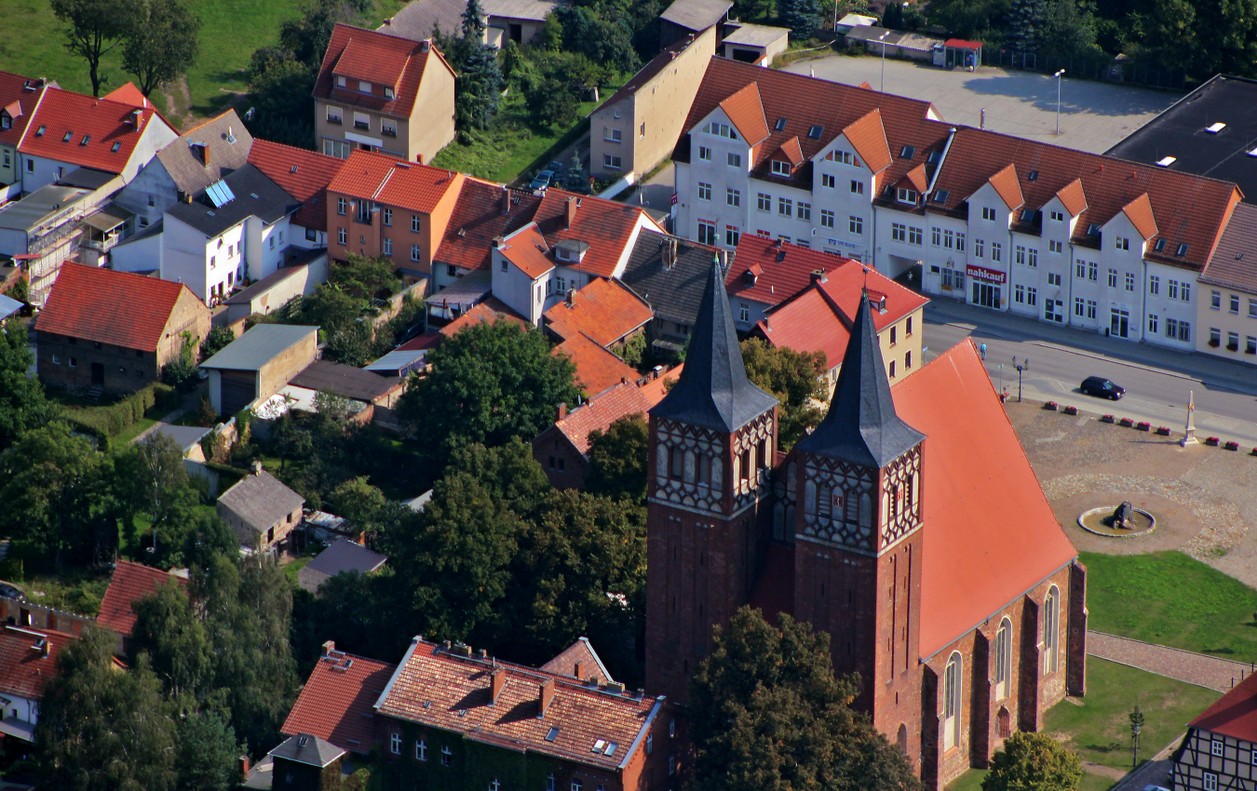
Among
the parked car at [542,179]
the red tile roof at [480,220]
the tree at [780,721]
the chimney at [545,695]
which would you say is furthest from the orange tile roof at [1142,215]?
the chimney at [545,695]

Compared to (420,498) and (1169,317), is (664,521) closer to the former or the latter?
(420,498)

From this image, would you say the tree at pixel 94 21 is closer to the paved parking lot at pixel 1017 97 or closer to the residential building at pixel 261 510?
the paved parking lot at pixel 1017 97

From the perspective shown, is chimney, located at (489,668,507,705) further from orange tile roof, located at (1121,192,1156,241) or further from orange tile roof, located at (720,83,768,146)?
orange tile roof, located at (720,83,768,146)

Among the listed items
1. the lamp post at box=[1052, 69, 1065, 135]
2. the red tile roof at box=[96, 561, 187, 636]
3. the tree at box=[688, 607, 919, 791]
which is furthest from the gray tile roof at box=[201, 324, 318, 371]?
the lamp post at box=[1052, 69, 1065, 135]

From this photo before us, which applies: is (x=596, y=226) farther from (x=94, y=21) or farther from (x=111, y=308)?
(x=94, y=21)

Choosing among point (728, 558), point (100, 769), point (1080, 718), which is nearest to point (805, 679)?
point (728, 558)

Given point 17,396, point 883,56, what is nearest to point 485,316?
point 17,396

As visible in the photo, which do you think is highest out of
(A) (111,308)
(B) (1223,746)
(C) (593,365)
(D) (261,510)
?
(A) (111,308)
